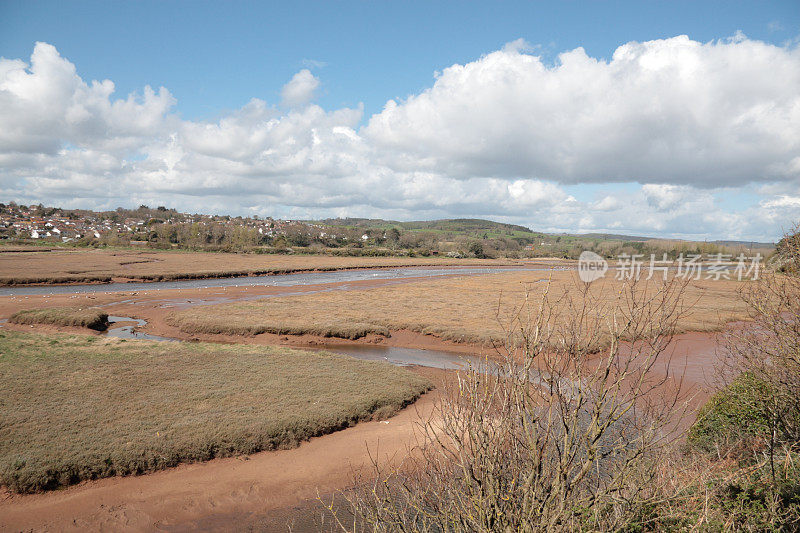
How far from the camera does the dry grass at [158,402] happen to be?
10.8 m

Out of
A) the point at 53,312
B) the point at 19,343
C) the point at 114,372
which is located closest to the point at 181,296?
the point at 53,312

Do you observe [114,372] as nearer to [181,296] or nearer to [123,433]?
[123,433]

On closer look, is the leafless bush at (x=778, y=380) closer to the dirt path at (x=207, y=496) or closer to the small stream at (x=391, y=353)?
the dirt path at (x=207, y=496)

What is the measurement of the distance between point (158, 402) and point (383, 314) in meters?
20.6

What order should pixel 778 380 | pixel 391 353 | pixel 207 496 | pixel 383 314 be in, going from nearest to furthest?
pixel 778 380, pixel 207 496, pixel 391 353, pixel 383 314

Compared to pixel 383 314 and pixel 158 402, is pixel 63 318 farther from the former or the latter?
pixel 383 314

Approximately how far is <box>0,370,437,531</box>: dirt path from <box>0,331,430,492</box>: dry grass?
46cm

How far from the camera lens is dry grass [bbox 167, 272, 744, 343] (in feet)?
91.8

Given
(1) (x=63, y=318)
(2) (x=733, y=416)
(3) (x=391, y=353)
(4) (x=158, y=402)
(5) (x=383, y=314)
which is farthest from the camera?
(5) (x=383, y=314)

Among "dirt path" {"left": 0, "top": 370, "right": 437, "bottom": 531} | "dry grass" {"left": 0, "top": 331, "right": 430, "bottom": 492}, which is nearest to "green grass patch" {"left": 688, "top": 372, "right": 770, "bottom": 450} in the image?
"dirt path" {"left": 0, "top": 370, "right": 437, "bottom": 531}

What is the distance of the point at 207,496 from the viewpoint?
9.94 m

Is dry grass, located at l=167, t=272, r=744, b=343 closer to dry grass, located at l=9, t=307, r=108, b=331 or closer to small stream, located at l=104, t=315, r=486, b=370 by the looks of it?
small stream, located at l=104, t=315, r=486, b=370

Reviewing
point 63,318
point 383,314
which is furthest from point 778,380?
point 63,318

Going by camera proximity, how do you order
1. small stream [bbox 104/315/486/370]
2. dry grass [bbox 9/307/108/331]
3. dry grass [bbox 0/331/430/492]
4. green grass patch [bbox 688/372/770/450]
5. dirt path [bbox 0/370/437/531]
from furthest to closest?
dry grass [bbox 9/307/108/331]
small stream [bbox 104/315/486/370]
dry grass [bbox 0/331/430/492]
green grass patch [bbox 688/372/770/450]
dirt path [bbox 0/370/437/531]
